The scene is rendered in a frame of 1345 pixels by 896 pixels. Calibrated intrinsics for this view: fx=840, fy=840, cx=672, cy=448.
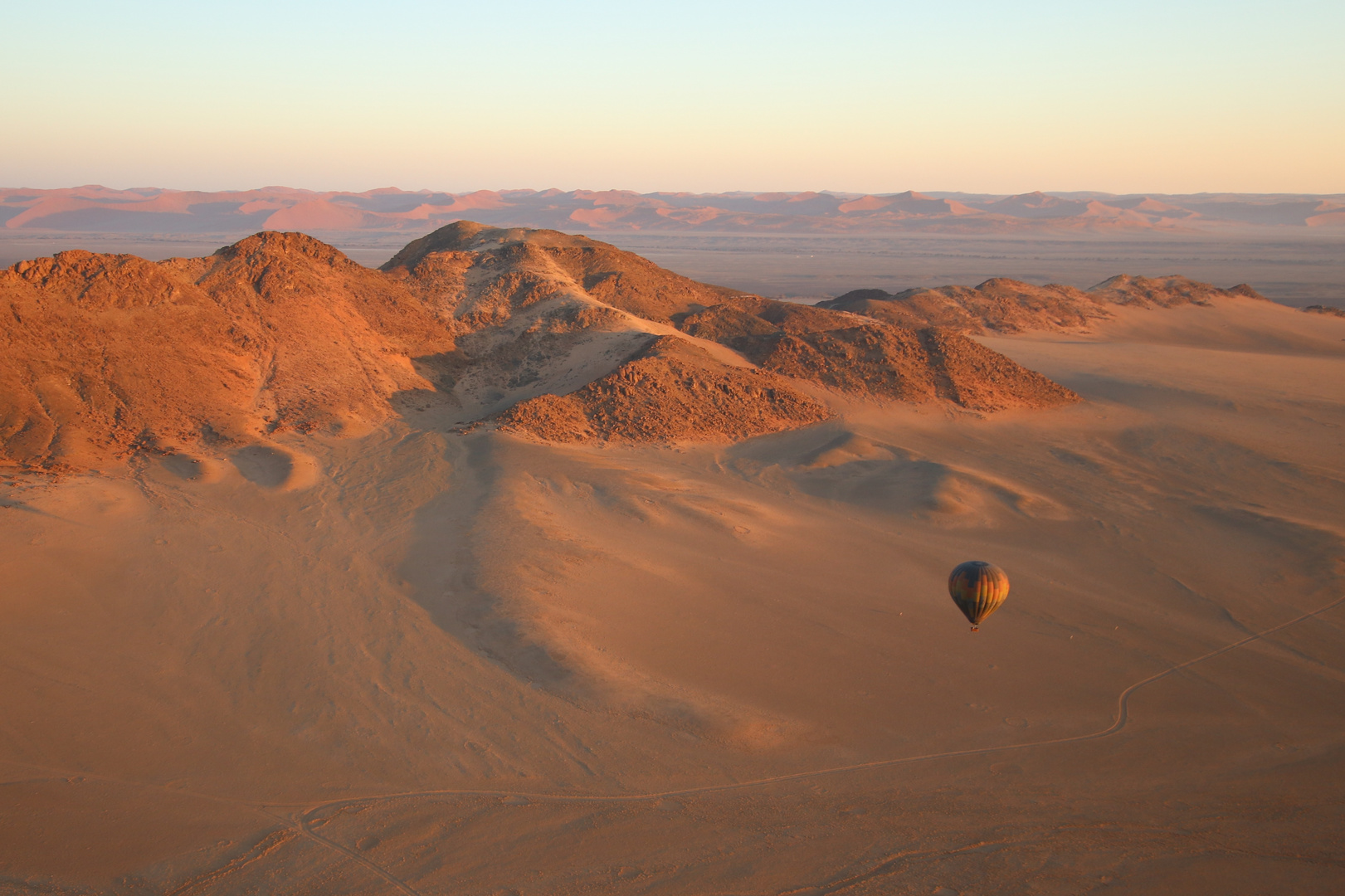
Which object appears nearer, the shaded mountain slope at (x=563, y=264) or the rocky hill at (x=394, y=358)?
the rocky hill at (x=394, y=358)

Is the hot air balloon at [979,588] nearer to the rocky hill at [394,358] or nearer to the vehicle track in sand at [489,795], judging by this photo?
the vehicle track in sand at [489,795]

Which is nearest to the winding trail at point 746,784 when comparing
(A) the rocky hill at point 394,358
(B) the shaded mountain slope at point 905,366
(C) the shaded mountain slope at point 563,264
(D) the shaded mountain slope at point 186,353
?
(A) the rocky hill at point 394,358

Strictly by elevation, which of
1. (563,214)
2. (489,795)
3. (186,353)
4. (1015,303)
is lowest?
(489,795)

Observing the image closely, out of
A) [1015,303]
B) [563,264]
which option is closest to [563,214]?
[1015,303]

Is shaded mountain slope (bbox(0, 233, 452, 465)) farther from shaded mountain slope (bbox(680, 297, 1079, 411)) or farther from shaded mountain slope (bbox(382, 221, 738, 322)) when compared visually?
shaded mountain slope (bbox(680, 297, 1079, 411))

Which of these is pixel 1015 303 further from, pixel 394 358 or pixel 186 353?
pixel 186 353

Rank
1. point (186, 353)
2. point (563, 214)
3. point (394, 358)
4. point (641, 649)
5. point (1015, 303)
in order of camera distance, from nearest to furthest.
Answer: point (641, 649) < point (186, 353) < point (394, 358) < point (1015, 303) < point (563, 214)

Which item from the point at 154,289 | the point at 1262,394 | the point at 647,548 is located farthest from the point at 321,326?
the point at 1262,394
